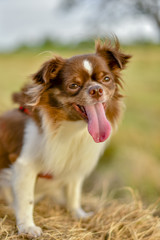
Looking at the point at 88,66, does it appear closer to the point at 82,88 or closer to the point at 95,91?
the point at 82,88

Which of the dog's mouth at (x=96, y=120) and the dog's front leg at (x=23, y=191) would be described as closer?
the dog's mouth at (x=96, y=120)

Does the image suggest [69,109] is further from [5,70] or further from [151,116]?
[5,70]

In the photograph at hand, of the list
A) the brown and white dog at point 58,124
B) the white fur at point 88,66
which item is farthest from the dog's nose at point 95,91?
the white fur at point 88,66

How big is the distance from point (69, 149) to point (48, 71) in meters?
1.03

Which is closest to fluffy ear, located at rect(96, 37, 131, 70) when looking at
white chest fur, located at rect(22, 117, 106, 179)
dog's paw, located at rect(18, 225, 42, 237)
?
white chest fur, located at rect(22, 117, 106, 179)

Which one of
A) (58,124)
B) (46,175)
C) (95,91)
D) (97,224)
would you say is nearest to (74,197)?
(97,224)

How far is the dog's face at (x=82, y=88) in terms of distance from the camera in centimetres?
368

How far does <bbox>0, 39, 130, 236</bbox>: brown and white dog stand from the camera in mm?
3770

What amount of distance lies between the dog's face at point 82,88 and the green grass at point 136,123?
0.34 m

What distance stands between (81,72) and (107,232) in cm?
190

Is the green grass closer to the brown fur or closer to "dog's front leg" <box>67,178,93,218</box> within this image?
the brown fur

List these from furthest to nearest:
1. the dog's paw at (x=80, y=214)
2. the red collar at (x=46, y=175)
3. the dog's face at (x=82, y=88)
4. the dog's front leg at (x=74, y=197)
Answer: the dog's front leg at (x=74, y=197)
the dog's paw at (x=80, y=214)
the red collar at (x=46, y=175)
the dog's face at (x=82, y=88)

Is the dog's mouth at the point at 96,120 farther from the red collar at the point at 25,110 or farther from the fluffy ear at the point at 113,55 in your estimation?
the red collar at the point at 25,110

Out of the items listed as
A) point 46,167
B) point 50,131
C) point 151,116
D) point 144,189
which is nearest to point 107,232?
point 46,167
